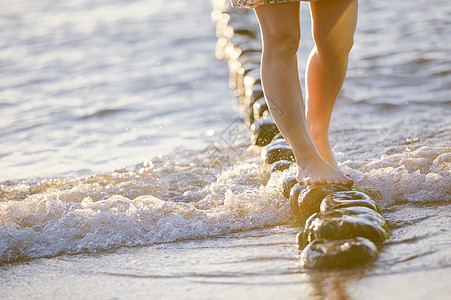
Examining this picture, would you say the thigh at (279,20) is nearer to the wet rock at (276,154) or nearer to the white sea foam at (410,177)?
the white sea foam at (410,177)

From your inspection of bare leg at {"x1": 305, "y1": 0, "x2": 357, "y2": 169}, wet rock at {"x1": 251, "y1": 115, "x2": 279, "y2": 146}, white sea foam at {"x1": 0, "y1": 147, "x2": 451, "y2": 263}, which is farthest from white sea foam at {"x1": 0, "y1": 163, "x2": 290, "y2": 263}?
wet rock at {"x1": 251, "y1": 115, "x2": 279, "y2": 146}

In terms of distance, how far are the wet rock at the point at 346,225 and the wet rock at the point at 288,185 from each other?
537 millimetres

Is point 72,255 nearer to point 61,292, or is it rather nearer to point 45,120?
point 61,292

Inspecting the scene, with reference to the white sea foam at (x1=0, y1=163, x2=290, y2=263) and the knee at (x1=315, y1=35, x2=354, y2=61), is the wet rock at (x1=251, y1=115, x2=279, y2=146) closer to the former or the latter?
the white sea foam at (x1=0, y1=163, x2=290, y2=263)

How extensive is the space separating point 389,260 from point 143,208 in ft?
4.18

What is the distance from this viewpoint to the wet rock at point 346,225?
2.26m

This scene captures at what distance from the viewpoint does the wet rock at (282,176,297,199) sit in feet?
9.70

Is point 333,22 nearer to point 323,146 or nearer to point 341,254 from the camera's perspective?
point 323,146

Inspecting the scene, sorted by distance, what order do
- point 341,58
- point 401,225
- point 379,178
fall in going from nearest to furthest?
point 401,225 < point 341,58 < point 379,178

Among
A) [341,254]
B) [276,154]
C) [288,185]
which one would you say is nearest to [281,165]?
[276,154]

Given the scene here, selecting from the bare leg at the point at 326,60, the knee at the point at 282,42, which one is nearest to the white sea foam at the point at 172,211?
the bare leg at the point at 326,60

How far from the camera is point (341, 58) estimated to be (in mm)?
2854

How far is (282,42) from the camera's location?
8.70 feet

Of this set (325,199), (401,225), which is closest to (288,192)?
(325,199)
